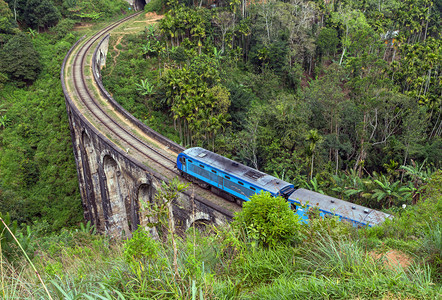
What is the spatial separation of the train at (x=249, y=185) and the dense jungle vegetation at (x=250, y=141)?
305 cm

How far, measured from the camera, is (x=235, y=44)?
68250mm

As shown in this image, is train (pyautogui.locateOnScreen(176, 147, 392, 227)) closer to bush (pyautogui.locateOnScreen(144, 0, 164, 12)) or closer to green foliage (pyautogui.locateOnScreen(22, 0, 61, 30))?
green foliage (pyautogui.locateOnScreen(22, 0, 61, 30))

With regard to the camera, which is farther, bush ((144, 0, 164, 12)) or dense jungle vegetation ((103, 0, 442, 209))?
bush ((144, 0, 164, 12))

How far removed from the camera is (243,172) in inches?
923

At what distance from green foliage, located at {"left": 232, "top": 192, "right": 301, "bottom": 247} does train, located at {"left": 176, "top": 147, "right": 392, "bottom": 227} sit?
27.6 ft

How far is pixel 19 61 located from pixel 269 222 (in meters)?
59.7

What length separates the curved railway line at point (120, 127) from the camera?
1132 inches

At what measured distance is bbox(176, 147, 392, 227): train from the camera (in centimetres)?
2002

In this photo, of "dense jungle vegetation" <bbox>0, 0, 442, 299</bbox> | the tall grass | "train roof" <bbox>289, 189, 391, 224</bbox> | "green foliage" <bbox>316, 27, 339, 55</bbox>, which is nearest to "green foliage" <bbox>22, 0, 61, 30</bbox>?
"dense jungle vegetation" <bbox>0, 0, 442, 299</bbox>

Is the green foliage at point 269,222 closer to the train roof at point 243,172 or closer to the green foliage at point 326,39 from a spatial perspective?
the train roof at point 243,172

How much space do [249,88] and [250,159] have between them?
23.6 meters

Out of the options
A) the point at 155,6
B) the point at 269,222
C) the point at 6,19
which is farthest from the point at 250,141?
the point at 155,6

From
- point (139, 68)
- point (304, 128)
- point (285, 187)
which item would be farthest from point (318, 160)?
point (139, 68)

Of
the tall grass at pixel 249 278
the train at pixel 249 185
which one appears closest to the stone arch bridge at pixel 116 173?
the train at pixel 249 185
